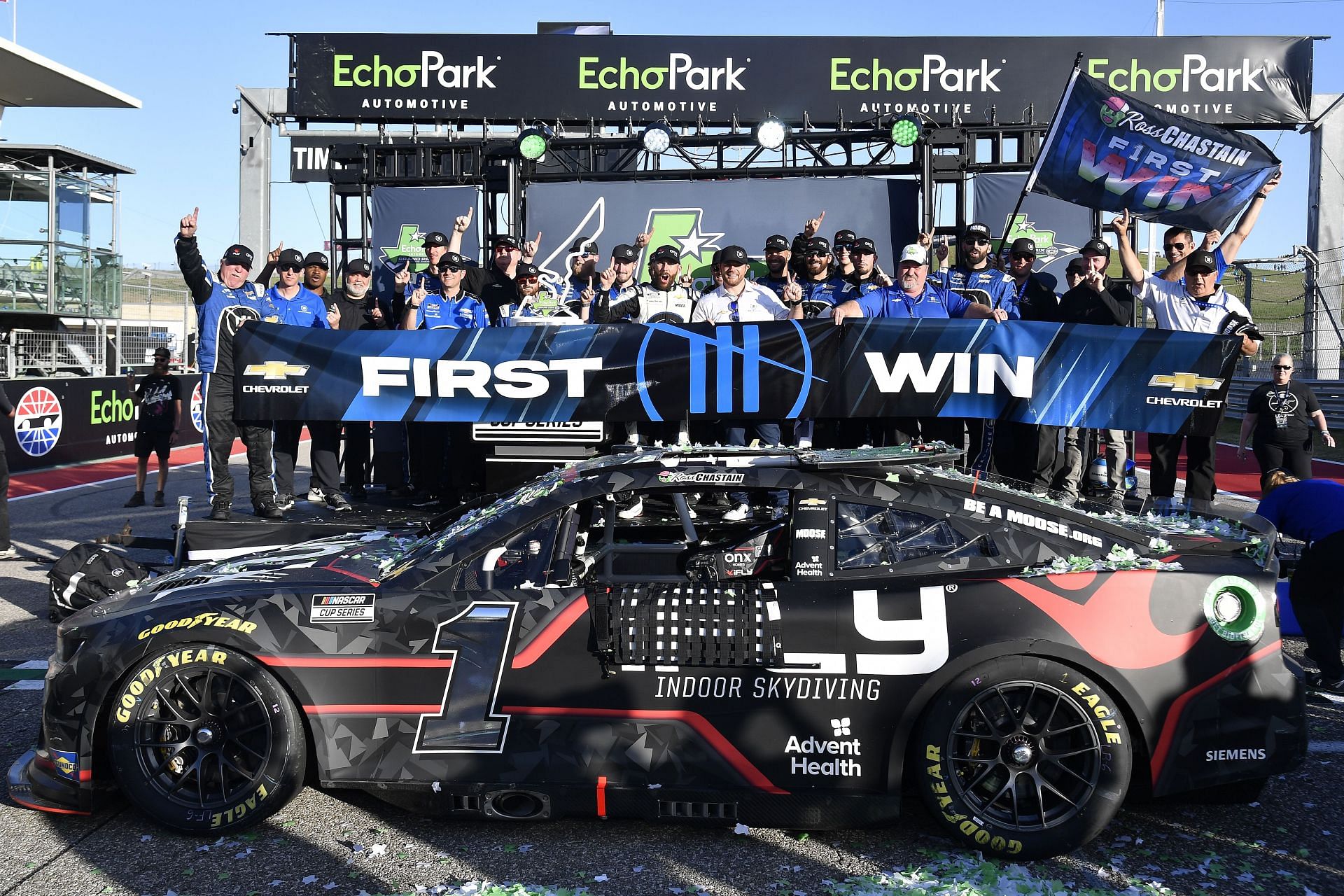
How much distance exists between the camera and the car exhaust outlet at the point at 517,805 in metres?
3.67

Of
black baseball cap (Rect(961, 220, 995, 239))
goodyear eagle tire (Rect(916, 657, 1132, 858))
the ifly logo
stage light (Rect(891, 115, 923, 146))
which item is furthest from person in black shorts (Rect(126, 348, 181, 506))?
goodyear eagle tire (Rect(916, 657, 1132, 858))

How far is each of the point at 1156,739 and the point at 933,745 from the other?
2.37ft

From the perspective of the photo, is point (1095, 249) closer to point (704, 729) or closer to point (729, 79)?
point (704, 729)

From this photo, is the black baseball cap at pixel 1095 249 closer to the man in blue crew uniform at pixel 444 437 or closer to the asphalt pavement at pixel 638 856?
the man in blue crew uniform at pixel 444 437

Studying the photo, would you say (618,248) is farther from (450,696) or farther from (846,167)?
(450,696)

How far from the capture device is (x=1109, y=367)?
7215mm

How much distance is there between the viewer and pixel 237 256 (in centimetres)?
802

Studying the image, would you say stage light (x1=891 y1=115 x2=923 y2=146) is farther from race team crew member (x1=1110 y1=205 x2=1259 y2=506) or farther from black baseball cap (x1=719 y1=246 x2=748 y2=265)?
black baseball cap (x1=719 y1=246 x2=748 y2=265)

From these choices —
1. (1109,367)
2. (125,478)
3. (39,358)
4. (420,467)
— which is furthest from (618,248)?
(39,358)

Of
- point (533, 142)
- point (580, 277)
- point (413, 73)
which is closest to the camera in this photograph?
point (580, 277)

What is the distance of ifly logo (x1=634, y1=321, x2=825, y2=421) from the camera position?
291 inches

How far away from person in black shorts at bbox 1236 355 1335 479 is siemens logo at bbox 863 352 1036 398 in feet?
10.9

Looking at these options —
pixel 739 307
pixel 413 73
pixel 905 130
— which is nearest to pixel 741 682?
pixel 739 307

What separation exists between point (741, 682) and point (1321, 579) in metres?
3.43
